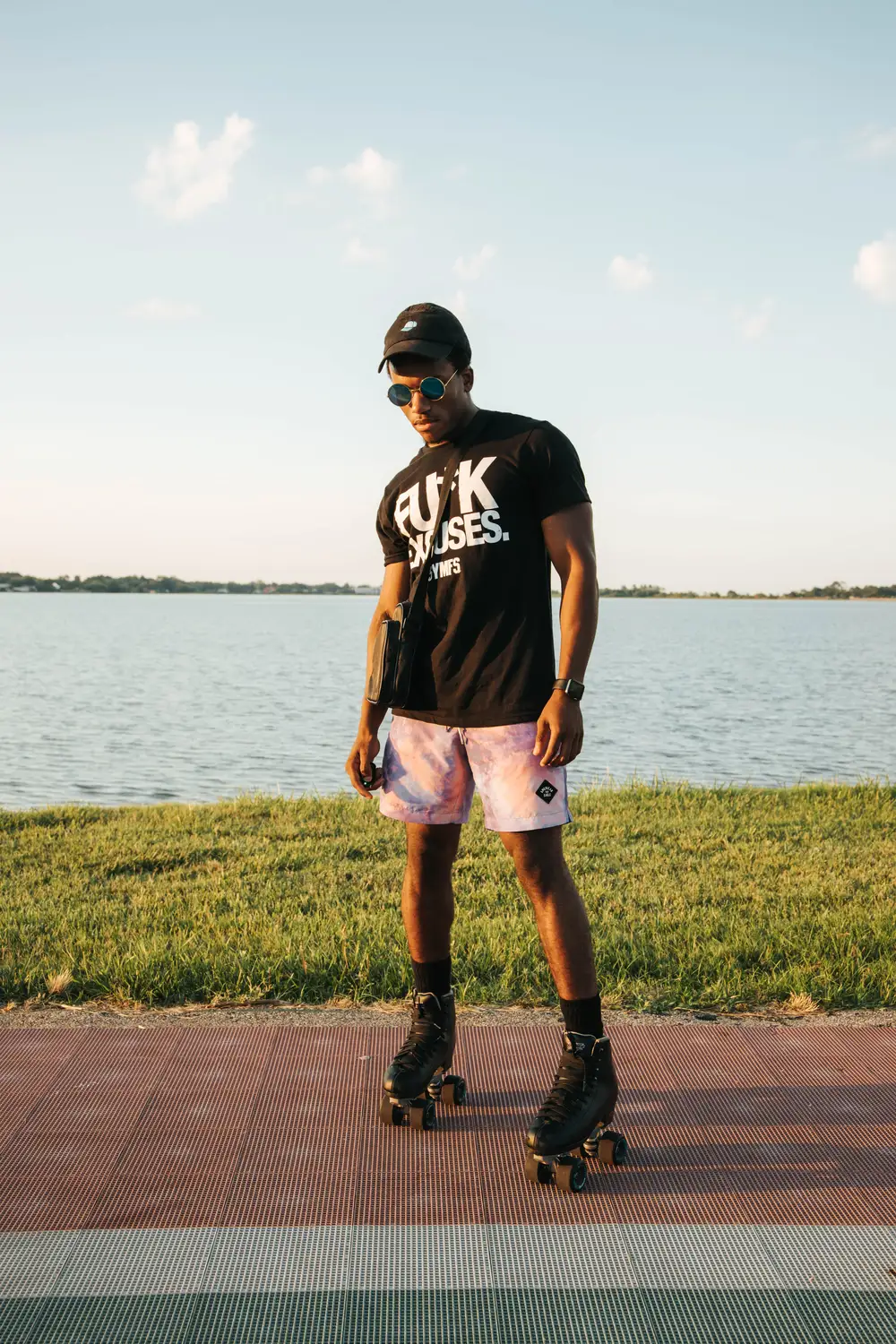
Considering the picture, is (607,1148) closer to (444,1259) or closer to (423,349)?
(444,1259)

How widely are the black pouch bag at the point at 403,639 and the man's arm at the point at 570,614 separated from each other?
32 cm

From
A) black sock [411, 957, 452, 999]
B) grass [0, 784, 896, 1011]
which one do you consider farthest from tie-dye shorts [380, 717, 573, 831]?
grass [0, 784, 896, 1011]

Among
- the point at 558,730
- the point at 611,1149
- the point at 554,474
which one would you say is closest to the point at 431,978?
the point at 611,1149

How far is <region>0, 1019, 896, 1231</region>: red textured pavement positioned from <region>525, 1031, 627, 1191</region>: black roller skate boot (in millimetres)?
53

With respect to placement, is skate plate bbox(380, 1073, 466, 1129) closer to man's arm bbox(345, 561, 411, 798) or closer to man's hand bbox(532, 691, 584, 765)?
man's arm bbox(345, 561, 411, 798)

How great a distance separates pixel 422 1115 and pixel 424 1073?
4.9 inches

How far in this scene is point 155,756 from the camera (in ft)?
68.9

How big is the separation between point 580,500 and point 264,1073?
208 cm

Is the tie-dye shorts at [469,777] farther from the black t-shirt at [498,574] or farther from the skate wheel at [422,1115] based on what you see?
the skate wheel at [422,1115]

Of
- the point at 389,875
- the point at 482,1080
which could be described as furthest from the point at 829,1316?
the point at 389,875

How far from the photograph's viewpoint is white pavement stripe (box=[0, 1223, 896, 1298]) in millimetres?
2596

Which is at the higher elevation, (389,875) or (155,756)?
(389,875)

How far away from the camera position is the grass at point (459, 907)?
4719 mm

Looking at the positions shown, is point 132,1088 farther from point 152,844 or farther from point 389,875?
point 152,844
